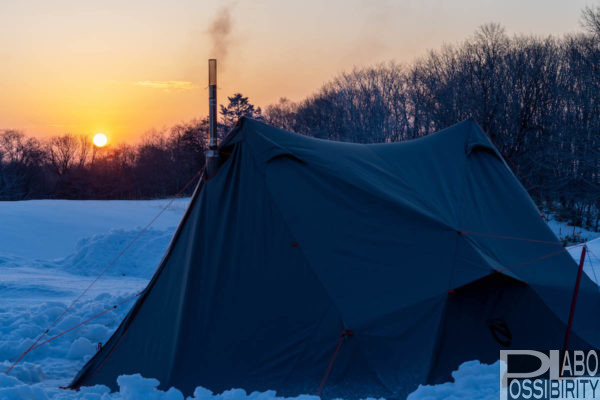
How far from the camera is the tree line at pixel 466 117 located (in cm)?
2573

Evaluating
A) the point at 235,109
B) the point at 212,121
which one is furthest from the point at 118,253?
the point at 235,109

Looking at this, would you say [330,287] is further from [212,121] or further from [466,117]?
[466,117]

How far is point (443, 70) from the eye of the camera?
1304 inches

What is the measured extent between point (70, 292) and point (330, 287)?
579 centimetres

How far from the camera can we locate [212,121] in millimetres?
4863

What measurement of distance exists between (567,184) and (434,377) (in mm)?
25532

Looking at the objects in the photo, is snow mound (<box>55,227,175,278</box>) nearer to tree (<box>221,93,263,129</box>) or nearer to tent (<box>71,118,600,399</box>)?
tent (<box>71,118,600,399</box>)

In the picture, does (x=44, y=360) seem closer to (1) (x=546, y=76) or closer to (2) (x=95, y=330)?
(2) (x=95, y=330)

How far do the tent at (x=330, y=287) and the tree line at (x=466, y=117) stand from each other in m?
18.5

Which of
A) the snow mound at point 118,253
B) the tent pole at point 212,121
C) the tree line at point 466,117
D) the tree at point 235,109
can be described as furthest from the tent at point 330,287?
the tree at point 235,109

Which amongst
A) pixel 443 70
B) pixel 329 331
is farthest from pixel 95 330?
pixel 443 70

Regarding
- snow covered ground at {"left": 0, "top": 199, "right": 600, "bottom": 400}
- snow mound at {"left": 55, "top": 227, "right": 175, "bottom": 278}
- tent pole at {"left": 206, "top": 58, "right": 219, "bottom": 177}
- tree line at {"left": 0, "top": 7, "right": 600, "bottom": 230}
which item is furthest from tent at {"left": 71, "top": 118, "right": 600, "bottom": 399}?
tree line at {"left": 0, "top": 7, "right": 600, "bottom": 230}

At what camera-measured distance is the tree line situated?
25734 mm

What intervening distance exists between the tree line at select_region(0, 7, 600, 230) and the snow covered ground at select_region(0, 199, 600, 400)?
50.8 ft
